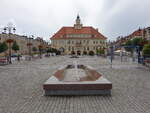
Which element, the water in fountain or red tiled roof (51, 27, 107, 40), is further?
red tiled roof (51, 27, 107, 40)

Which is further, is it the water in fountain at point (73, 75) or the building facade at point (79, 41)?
the building facade at point (79, 41)

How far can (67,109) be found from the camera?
265 inches

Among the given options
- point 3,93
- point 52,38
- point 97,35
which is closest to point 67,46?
point 52,38

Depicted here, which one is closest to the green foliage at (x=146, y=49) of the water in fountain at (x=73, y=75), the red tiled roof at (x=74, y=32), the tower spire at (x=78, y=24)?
the water in fountain at (x=73, y=75)

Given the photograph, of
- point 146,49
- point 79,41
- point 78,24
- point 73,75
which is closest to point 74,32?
point 78,24

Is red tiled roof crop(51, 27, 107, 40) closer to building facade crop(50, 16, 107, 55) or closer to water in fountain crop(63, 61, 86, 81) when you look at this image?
building facade crop(50, 16, 107, 55)

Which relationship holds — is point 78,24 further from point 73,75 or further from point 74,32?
point 73,75

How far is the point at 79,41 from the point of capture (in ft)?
394

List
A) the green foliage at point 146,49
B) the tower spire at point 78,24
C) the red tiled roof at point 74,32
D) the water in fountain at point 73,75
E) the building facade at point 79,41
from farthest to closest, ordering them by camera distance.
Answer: the tower spire at point 78,24
the red tiled roof at point 74,32
the building facade at point 79,41
the green foliage at point 146,49
the water in fountain at point 73,75

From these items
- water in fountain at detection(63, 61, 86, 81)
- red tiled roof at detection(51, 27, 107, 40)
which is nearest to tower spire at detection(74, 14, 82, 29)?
red tiled roof at detection(51, 27, 107, 40)

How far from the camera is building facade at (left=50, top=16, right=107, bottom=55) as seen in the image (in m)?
119

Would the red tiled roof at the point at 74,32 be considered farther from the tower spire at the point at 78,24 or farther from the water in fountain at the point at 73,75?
the water in fountain at the point at 73,75

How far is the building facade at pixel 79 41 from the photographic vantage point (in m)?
119

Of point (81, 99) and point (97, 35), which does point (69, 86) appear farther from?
point (97, 35)
